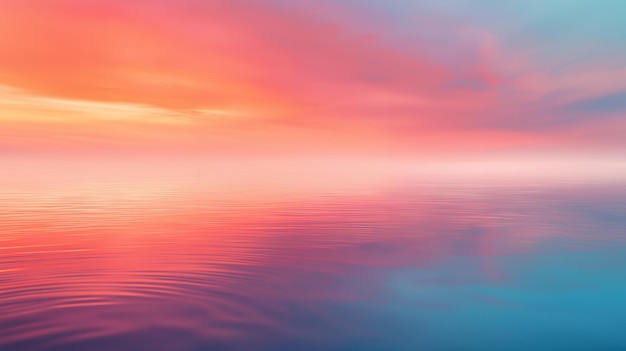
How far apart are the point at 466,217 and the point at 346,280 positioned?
55.3ft

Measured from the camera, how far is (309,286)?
12258mm

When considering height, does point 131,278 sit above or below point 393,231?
below

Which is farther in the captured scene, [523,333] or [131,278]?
[131,278]

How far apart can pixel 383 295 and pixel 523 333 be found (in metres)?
3.49

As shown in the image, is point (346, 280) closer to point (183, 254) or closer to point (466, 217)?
point (183, 254)

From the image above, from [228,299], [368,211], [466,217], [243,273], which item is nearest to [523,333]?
[228,299]

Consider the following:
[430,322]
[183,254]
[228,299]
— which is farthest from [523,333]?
[183,254]

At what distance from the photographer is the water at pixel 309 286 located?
8859 mm

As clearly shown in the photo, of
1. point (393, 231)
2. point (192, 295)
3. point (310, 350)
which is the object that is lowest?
point (310, 350)

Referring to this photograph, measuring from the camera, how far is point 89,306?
33.5 feet

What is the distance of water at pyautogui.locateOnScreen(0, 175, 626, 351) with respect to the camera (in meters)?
8.86

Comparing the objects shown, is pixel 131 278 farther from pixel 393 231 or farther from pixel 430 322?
pixel 393 231

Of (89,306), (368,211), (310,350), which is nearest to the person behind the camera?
(310,350)

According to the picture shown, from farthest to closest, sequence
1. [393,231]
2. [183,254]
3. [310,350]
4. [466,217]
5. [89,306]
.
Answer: [466,217], [393,231], [183,254], [89,306], [310,350]
